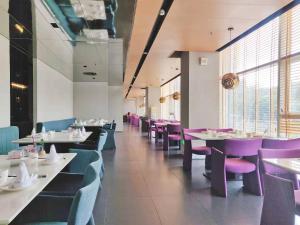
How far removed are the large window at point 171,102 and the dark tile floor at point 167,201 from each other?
873 centimetres

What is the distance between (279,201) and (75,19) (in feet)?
24.6

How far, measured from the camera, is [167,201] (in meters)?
3.69

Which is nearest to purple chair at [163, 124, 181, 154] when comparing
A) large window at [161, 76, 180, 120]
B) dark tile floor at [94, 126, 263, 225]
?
dark tile floor at [94, 126, 263, 225]

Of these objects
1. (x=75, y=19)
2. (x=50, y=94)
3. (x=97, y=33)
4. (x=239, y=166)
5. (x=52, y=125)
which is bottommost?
(x=239, y=166)

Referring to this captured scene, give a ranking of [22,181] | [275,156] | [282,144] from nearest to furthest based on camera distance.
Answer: [22,181] → [275,156] → [282,144]

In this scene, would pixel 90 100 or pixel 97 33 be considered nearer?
pixel 97 33

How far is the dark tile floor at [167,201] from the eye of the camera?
3088 mm

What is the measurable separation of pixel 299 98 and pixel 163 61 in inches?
206

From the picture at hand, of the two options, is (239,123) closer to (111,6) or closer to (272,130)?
(272,130)

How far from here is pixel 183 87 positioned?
7562 mm

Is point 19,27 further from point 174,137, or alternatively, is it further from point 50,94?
point 174,137

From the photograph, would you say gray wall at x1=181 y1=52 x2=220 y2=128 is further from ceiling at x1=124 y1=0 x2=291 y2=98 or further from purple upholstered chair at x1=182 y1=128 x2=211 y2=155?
purple upholstered chair at x1=182 y1=128 x2=211 y2=155

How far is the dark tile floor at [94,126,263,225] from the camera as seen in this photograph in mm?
3088

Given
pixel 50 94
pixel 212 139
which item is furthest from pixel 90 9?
pixel 212 139
